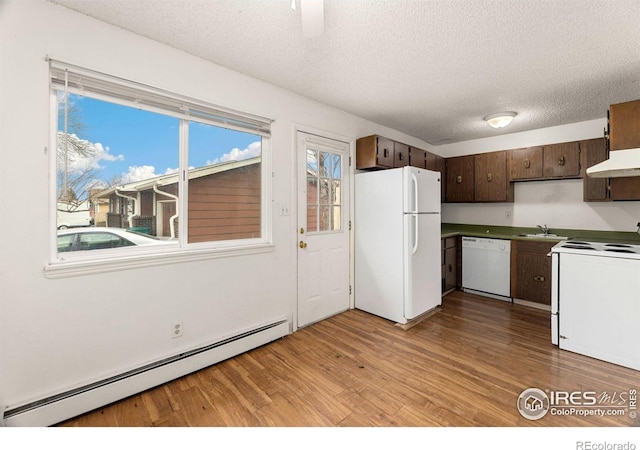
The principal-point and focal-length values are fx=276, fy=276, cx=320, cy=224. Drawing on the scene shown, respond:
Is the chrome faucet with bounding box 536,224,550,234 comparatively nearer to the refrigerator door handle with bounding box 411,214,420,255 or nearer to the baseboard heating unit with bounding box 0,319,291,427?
the refrigerator door handle with bounding box 411,214,420,255

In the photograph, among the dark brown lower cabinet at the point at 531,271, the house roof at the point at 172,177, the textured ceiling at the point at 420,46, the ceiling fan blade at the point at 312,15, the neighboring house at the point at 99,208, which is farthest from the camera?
the dark brown lower cabinet at the point at 531,271

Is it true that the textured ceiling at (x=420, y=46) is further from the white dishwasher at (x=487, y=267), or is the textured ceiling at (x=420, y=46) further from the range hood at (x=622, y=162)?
the white dishwasher at (x=487, y=267)

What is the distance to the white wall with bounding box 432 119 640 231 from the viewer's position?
3.44 meters

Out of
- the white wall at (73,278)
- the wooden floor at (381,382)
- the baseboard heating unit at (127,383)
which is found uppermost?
the white wall at (73,278)

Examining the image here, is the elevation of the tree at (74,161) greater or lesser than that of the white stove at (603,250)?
greater

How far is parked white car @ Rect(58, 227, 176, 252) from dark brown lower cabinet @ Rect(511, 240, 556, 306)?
4.03 meters

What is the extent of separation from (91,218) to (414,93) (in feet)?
9.56

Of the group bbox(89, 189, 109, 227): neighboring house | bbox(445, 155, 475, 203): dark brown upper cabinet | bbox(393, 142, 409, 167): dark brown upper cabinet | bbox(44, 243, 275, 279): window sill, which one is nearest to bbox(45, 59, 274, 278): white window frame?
bbox(44, 243, 275, 279): window sill

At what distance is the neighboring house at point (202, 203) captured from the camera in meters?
1.93

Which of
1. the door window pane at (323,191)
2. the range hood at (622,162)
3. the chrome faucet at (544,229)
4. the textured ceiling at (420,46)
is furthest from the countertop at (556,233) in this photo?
the door window pane at (323,191)

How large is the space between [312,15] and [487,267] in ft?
12.5

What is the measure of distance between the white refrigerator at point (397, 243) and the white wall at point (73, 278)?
1.54 m

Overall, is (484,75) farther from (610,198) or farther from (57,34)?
(57,34)

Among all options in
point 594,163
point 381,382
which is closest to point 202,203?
point 381,382
